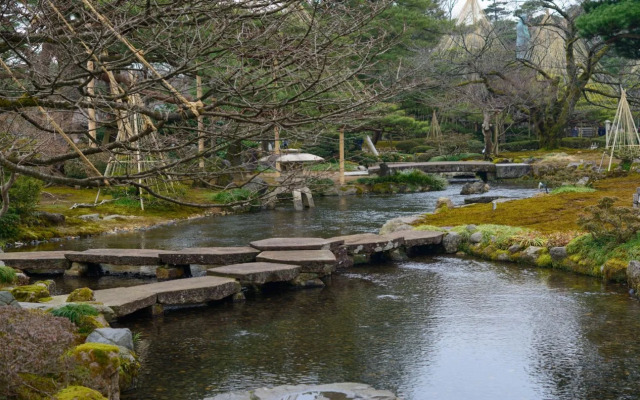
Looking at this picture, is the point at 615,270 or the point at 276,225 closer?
the point at 615,270

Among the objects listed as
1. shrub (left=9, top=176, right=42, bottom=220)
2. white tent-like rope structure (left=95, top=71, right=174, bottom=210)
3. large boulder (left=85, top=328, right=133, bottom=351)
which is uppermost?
white tent-like rope structure (left=95, top=71, right=174, bottom=210)

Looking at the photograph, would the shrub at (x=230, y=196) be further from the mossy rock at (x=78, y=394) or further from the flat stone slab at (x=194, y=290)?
the mossy rock at (x=78, y=394)

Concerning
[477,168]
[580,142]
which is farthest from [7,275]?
[580,142]

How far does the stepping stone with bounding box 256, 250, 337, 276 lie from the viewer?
10493 mm

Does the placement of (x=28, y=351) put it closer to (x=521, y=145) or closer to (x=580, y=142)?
(x=521, y=145)

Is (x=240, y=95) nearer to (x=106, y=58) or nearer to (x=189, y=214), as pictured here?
(x=106, y=58)

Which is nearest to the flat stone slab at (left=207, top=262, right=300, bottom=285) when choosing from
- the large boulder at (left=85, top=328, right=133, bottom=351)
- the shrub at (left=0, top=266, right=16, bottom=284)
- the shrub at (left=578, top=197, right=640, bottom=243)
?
the shrub at (left=0, top=266, right=16, bottom=284)

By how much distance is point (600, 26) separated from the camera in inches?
782

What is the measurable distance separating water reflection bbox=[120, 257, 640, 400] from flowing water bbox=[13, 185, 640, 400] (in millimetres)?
14

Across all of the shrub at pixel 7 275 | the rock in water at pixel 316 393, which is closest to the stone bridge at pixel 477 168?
the shrub at pixel 7 275

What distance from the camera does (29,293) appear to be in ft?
26.2

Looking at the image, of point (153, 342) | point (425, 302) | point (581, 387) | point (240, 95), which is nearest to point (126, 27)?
point (240, 95)

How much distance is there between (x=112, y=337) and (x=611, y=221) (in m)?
7.91

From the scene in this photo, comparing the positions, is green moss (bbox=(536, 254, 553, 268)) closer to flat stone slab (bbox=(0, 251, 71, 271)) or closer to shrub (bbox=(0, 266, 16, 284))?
flat stone slab (bbox=(0, 251, 71, 271))
